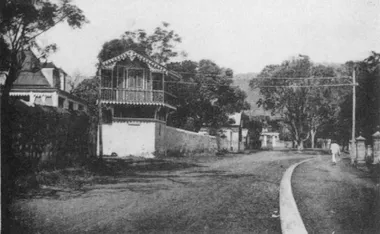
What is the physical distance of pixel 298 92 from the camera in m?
49.0

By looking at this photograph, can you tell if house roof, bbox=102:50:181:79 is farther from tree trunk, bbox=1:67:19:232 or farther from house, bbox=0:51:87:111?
tree trunk, bbox=1:67:19:232

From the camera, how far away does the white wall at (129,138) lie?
2830cm

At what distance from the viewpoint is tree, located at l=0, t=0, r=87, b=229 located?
1129cm

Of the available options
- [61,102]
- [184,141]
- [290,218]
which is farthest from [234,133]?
[290,218]

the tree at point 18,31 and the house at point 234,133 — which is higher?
the tree at point 18,31

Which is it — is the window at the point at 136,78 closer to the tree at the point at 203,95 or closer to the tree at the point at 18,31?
the tree at the point at 203,95

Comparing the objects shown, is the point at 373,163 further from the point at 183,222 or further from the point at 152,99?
the point at 183,222

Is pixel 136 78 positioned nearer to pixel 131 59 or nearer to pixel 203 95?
pixel 131 59

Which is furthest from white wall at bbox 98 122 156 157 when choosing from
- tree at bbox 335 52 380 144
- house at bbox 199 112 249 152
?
house at bbox 199 112 249 152

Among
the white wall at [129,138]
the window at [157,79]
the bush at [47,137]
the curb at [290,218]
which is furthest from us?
the window at [157,79]

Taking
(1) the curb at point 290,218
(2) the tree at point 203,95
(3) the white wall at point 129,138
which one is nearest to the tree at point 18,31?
(1) the curb at point 290,218

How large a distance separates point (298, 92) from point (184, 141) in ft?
64.5

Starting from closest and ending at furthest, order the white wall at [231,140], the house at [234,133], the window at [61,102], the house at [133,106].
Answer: the house at [133,106], the window at [61,102], the white wall at [231,140], the house at [234,133]

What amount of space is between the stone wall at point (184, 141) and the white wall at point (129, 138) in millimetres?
2374
